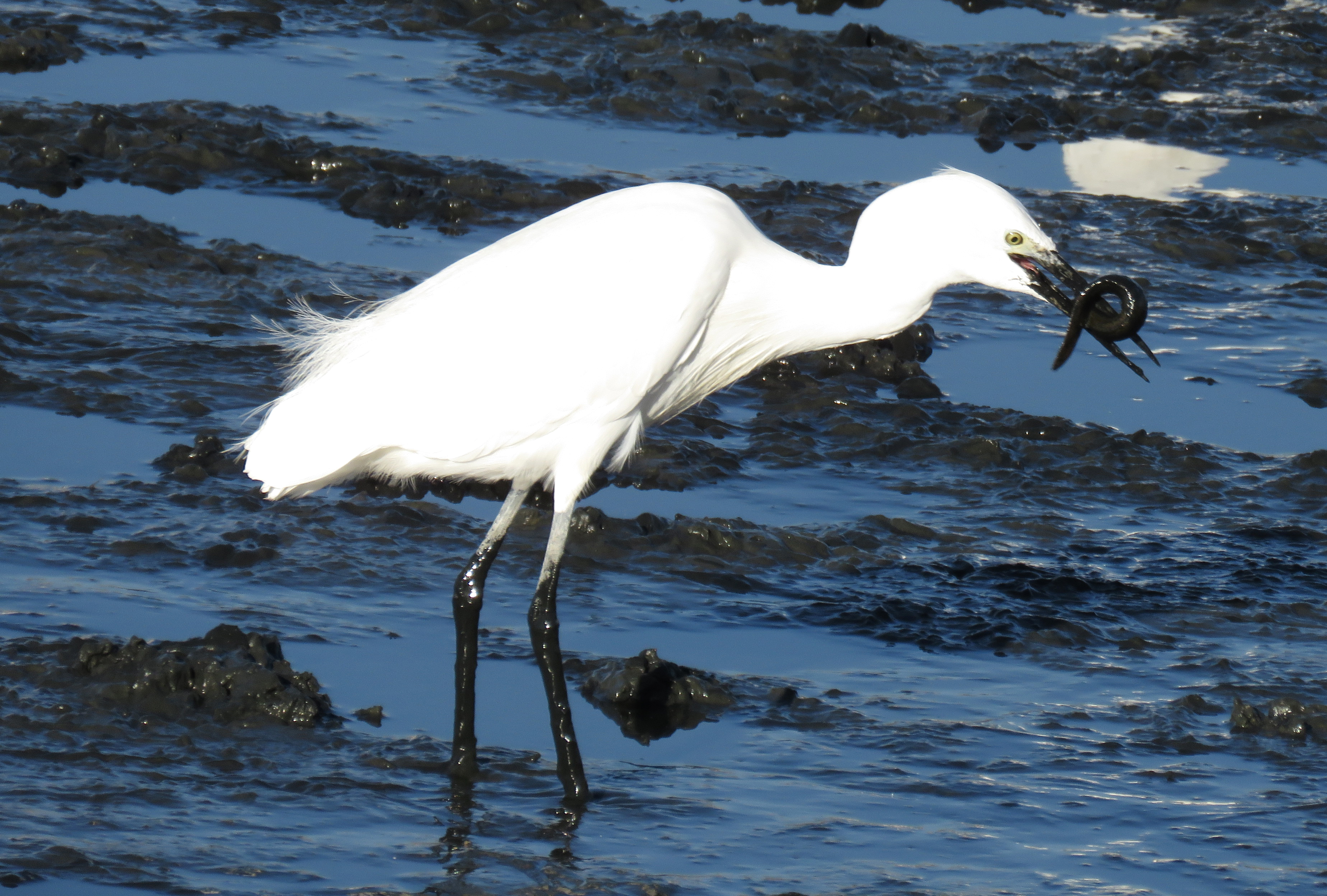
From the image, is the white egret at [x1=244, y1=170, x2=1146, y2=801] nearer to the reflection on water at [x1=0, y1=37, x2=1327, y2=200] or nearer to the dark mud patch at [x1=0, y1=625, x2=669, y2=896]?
the dark mud patch at [x1=0, y1=625, x2=669, y2=896]

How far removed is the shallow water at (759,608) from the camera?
4.34 m

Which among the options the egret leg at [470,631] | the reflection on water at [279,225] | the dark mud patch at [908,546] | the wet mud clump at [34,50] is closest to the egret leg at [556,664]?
the egret leg at [470,631]

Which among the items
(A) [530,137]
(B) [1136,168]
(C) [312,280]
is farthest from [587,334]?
(B) [1136,168]

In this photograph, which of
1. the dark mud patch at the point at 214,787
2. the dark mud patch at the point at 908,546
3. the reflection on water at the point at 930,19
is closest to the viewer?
the dark mud patch at the point at 214,787

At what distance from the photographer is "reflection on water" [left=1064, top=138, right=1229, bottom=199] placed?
1011 cm

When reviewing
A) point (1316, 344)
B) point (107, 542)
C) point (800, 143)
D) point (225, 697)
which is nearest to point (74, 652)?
point (225, 697)

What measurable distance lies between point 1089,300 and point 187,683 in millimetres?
2786

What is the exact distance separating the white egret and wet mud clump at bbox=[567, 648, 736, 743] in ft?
1.05

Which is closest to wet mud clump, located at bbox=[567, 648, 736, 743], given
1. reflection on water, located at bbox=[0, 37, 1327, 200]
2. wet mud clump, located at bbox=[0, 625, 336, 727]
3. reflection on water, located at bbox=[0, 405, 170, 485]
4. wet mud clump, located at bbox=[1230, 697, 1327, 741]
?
wet mud clump, located at bbox=[0, 625, 336, 727]

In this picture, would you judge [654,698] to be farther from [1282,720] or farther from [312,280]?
A: [312,280]

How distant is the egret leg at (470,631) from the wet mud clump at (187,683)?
1.32 ft

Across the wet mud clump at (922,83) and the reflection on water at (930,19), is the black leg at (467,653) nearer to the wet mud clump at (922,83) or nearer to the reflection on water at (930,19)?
the wet mud clump at (922,83)

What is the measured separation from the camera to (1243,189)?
33.0 ft

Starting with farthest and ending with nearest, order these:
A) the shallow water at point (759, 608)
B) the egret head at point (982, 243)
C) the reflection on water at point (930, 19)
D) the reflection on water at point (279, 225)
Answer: the reflection on water at point (930, 19) < the reflection on water at point (279, 225) < the egret head at point (982, 243) < the shallow water at point (759, 608)
